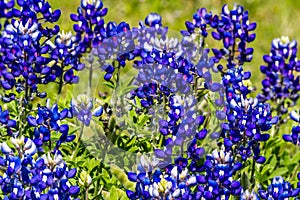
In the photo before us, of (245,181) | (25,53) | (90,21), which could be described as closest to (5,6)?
(90,21)

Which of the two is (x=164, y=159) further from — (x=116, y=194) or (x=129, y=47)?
(x=129, y=47)

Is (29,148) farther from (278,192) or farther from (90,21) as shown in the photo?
(90,21)

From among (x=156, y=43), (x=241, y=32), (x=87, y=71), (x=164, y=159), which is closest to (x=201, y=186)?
(x=164, y=159)

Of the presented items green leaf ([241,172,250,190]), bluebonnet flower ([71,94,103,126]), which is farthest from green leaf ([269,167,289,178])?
bluebonnet flower ([71,94,103,126])

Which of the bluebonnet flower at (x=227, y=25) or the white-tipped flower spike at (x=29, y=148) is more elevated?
the bluebonnet flower at (x=227, y=25)

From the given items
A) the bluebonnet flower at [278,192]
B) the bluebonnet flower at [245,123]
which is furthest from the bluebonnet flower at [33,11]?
the bluebonnet flower at [278,192]

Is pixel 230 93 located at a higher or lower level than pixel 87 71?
lower

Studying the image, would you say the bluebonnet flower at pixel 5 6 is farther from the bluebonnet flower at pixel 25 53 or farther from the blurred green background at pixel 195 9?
the blurred green background at pixel 195 9
